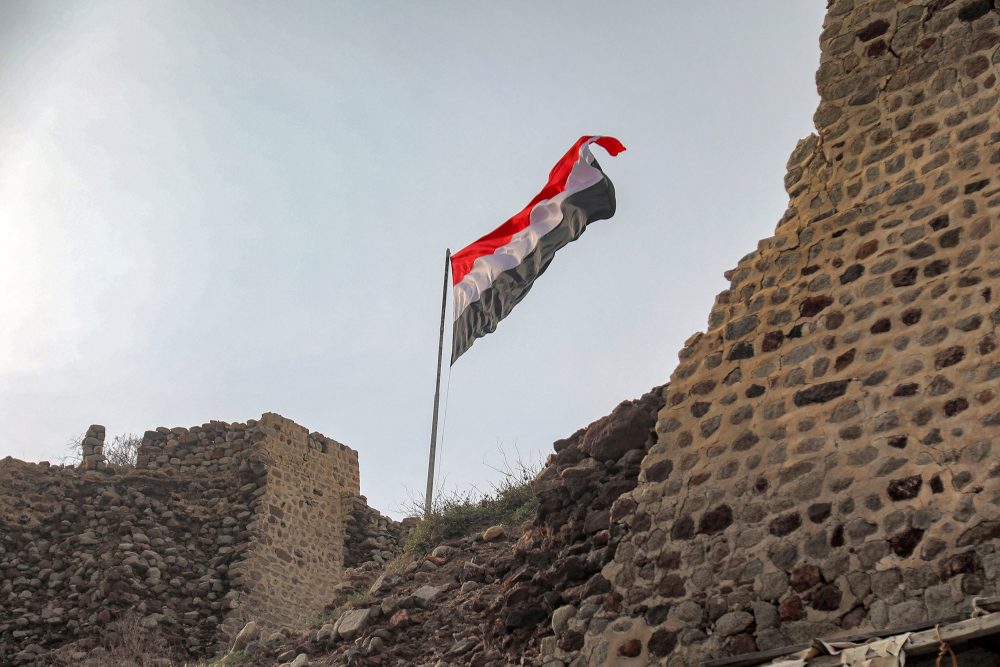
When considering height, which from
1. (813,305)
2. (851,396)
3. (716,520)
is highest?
(813,305)

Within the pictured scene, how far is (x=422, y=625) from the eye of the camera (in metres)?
10.7

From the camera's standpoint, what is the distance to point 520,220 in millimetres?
14922

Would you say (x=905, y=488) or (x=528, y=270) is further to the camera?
(x=528, y=270)

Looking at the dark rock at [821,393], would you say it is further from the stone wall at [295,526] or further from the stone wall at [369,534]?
the stone wall at [369,534]

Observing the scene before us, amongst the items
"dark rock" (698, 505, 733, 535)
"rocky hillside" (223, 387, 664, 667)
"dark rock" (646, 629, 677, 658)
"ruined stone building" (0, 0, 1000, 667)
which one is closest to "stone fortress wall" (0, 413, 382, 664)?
"rocky hillside" (223, 387, 664, 667)

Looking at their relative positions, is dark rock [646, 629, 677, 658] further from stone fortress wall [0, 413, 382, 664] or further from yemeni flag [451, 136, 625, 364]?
stone fortress wall [0, 413, 382, 664]

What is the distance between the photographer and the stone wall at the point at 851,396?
6.94m

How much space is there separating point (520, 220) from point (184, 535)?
5882 millimetres

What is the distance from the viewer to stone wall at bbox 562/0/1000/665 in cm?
694

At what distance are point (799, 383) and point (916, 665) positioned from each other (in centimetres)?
194

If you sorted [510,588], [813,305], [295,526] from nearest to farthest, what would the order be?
[813,305] → [510,588] → [295,526]

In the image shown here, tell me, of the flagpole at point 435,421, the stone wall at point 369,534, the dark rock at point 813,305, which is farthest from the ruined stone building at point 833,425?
the stone wall at point 369,534

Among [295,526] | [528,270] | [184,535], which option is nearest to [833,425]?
[528,270]

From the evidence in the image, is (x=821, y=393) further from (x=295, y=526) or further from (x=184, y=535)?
(x=184, y=535)
